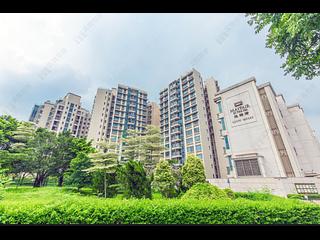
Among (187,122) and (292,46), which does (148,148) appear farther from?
(187,122)

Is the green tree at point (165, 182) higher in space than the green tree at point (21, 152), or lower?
lower

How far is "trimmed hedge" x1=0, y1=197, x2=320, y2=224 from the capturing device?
2896 millimetres

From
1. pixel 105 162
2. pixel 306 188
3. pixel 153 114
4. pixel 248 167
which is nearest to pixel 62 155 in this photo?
pixel 105 162

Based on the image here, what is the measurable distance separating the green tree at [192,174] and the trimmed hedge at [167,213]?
154 inches

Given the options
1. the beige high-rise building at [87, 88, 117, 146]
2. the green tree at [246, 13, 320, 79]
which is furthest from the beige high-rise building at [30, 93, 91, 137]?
the green tree at [246, 13, 320, 79]

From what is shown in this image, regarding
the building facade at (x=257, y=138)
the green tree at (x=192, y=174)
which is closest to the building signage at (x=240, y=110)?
the building facade at (x=257, y=138)

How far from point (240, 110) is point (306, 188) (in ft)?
21.3

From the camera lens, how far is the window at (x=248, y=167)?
9992 mm

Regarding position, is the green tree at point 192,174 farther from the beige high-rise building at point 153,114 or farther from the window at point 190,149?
the beige high-rise building at point 153,114

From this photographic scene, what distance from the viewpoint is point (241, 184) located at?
905 cm
